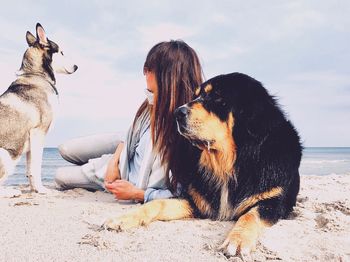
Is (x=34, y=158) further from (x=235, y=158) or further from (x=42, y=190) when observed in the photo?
(x=235, y=158)

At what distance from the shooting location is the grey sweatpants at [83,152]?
4.84 metres

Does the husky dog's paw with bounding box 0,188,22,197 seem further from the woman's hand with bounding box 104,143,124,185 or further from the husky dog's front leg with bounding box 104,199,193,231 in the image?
the husky dog's front leg with bounding box 104,199,193,231

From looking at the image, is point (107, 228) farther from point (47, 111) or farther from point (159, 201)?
point (47, 111)

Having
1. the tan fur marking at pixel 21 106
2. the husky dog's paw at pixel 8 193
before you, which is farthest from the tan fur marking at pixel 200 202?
the tan fur marking at pixel 21 106

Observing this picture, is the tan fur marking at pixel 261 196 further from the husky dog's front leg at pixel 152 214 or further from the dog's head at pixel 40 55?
the dog's head at pixel 40 55

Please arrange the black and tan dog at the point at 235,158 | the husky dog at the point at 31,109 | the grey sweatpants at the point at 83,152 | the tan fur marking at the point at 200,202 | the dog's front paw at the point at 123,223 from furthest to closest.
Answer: the husky dog at the point at 31,109
the grey sweatpants at the point at 83,152
the tan fur marking at the point at 200,202
the black and tan dog at the point at 235,158
the dog's front paw at the point at 123,223

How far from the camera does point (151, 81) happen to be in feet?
11.9

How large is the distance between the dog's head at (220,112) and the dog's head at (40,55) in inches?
143

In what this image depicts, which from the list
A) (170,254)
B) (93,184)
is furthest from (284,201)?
(93,184)

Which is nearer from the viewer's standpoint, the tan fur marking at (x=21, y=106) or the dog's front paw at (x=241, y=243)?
the dog's front paw at (x=241, y=243)

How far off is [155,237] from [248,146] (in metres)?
0.92

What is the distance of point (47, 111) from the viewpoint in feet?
17.9

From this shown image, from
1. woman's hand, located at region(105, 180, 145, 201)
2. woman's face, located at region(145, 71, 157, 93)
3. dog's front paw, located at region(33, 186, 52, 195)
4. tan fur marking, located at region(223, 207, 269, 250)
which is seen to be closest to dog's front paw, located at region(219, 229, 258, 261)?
tan fur marking, located at region(223, 207, 269, 250)

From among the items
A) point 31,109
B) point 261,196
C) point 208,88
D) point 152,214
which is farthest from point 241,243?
point 31,109
